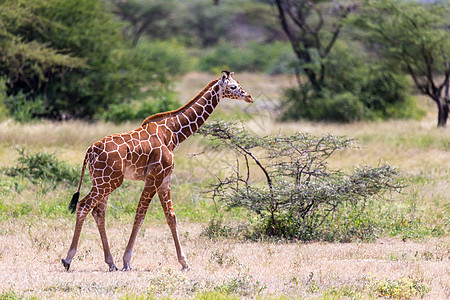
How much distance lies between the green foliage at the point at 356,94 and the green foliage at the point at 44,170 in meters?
14.0

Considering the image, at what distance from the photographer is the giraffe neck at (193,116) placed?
327 inches

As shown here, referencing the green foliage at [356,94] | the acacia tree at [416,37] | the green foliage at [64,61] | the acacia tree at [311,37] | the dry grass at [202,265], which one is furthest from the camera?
the acacia tree at [311,37]

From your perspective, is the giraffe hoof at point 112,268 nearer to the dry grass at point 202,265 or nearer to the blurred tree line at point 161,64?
the dry grass at point 202,265

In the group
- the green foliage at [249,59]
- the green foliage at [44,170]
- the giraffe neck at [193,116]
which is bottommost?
the green foliage at [249,59]

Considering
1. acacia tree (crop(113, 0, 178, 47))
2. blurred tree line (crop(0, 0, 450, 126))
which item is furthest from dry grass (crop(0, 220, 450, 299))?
acacia tree (crop(113, 0, 178, 47))

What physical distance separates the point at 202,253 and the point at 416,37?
52.1 ft

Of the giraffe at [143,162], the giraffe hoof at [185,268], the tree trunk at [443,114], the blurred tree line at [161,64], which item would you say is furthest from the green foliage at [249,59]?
the giraffe hoof at [185,268]

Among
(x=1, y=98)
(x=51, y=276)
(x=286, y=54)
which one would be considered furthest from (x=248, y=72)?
(x=51, y=276)

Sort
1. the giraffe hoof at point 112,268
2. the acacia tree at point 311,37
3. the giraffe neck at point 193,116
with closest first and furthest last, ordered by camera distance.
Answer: the giraffe hoof at point 112,268
the giraffe neck at point 193,116
the acacia tree at point 311,37

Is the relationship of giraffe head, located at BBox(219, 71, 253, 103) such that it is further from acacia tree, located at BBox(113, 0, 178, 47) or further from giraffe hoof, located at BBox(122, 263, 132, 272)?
acacia tree, located at BBox(113, 0, 178, 47)

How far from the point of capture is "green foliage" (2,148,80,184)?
508 inches

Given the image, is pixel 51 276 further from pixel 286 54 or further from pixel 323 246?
pixel 286 54

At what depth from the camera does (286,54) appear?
5012cm

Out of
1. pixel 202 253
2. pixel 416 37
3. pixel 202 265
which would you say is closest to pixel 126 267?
pixel 202 265
